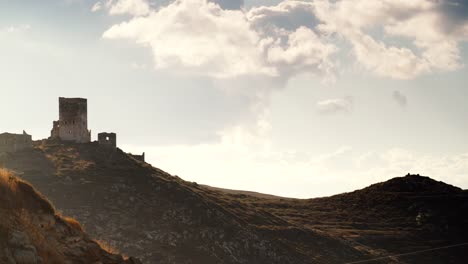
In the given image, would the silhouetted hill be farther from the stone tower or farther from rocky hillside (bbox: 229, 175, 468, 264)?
the stone tower

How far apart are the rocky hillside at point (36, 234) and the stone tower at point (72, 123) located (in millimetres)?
117601

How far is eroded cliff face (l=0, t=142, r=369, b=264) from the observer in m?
99.2

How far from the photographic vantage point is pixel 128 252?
92.6 meters

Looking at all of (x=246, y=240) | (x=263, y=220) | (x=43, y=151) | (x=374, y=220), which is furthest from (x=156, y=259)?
(x=374, y=220)

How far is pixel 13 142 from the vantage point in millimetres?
132125

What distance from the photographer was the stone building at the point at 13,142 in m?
131

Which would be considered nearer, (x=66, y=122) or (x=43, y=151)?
(x=43, y=151)

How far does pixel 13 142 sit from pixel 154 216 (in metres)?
43.4

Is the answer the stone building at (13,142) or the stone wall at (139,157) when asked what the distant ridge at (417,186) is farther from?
the stone building at (13,142)

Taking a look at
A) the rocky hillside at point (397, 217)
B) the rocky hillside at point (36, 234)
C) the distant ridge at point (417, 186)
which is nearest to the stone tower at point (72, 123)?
the rocky hillside at point (397, 217)

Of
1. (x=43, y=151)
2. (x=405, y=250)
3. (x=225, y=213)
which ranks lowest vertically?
(x=405, y=250)

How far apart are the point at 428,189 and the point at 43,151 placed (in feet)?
385

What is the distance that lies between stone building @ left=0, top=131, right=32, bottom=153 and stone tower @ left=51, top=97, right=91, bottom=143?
8.33m

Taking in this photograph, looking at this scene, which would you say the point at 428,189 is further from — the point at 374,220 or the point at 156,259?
the point at 156,259
